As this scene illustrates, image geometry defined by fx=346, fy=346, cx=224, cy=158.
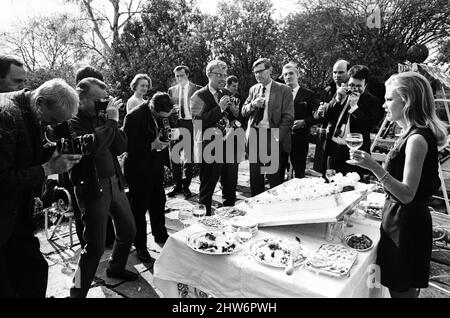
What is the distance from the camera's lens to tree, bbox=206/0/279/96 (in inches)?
485

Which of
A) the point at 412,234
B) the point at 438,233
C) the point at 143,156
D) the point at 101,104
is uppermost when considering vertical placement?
the point at 101,104

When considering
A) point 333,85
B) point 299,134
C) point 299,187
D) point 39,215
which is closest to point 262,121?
point 299,134

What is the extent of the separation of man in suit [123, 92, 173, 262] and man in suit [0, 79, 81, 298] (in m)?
1.23

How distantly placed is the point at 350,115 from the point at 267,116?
3.34ft

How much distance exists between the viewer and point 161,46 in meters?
11.8

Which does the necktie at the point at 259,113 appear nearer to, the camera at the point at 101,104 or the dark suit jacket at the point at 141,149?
the dark suit jacket at the point at 141,149

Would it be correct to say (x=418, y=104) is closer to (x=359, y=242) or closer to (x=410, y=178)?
(x=410, y=178)

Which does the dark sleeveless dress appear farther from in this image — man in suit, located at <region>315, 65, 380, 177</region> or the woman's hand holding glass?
man in suit, located at <region>315, 65, 380, 177</region>

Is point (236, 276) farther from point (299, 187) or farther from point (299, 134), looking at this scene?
point (299, 134)

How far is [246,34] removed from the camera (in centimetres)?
1227

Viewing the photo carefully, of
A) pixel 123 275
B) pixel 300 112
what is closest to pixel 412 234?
pixel 123 275

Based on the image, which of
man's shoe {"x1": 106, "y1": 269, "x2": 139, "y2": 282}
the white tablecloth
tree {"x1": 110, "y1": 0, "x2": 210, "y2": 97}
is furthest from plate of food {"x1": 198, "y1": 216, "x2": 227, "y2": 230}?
tree {"x1": 110, "y1": 0, "x2": 210, "y2": 97}

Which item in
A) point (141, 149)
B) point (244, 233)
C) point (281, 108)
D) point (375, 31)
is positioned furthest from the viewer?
point (375, 31)

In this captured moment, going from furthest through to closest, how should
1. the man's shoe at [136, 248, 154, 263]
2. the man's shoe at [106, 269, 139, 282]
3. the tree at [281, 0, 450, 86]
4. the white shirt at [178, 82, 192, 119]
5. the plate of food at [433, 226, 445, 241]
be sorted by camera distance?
the tree at [281, 0, 450, 86] → the white shirt at [178, 82, 192, 119] → the plate of food at [433, 226, 445, 241] → the man's shoe at [136, 248, 154, 263] → the man's shoe at [106, 269, 139, 282]
